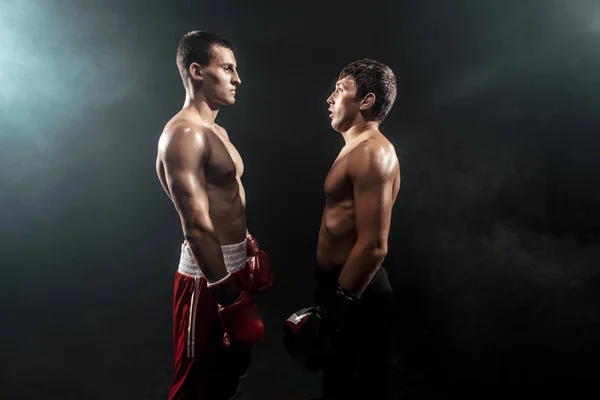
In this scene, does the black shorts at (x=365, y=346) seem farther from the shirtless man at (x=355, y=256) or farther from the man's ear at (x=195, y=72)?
the man's ear at (x=195, y=72)

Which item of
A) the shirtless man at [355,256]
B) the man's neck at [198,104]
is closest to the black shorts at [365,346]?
the shirtless man at [355,256]

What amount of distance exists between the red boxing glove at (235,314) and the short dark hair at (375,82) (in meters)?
1.18

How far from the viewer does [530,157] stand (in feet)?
8.34

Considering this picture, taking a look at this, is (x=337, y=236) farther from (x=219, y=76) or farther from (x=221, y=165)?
(x=219, y=76)

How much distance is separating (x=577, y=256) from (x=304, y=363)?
203cm

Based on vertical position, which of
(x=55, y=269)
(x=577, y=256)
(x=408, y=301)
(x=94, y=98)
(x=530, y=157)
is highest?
(x=94, y=98)

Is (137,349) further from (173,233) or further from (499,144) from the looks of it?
(499,144)

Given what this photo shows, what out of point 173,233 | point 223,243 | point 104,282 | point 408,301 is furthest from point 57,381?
point 408,301

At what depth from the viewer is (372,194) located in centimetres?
177

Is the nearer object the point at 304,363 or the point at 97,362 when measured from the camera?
the point at 304,363

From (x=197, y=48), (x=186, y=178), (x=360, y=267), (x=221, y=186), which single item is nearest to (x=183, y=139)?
(x=186, y=178)

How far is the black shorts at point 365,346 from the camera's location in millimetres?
1964

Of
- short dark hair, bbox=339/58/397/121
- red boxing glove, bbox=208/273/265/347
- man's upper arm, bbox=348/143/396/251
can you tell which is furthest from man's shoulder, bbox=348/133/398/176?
red boxing glove, bbox=208/273/265/347

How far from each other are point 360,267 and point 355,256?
0.06 m
